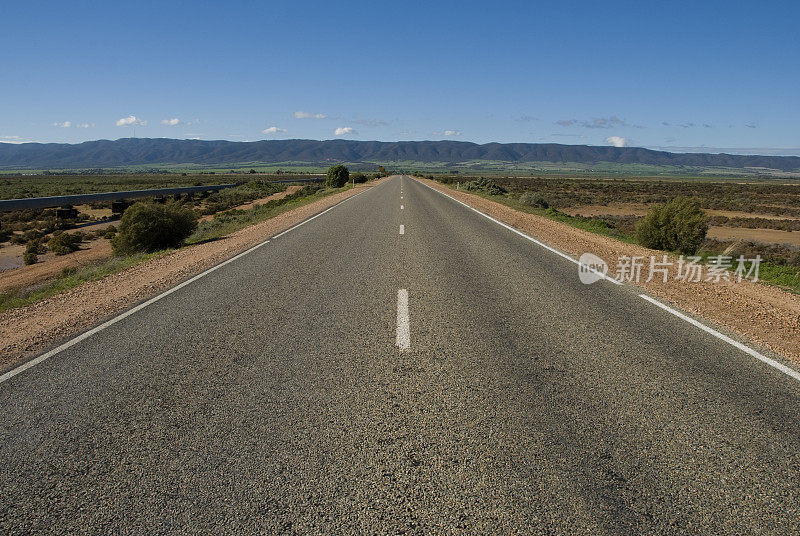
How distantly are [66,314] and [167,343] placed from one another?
2.58 meters

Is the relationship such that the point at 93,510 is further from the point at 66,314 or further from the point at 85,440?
the point at 66,314

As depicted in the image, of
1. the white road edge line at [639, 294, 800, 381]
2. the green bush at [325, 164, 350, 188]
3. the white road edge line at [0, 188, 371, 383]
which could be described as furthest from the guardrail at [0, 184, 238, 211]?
the white road edge line at [639, 294, 800, 381]

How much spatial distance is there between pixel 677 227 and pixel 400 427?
12.3 meters

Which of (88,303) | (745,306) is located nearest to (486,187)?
(745,306)

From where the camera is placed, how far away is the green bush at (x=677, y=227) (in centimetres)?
1244

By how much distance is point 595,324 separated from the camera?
5.50m

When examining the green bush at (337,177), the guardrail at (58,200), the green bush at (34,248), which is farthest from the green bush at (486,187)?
the guardrail at (58,200)

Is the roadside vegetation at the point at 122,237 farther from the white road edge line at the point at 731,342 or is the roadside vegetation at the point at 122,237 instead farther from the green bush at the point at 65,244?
the white road edge line at the point at 731,342

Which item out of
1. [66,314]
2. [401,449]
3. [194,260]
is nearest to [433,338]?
[401,449]

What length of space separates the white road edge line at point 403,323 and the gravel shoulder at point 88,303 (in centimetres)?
392

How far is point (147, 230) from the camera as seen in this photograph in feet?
44.7

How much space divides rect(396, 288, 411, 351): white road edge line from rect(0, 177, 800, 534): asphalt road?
34 mm

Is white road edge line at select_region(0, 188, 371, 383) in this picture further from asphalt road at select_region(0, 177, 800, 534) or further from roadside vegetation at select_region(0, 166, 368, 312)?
roadside vegetation at select_region(0, 166, 368, 312)

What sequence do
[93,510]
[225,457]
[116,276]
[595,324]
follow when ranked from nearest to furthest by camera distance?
[93,510] → [225,457] → [595,324] → [116,276]
